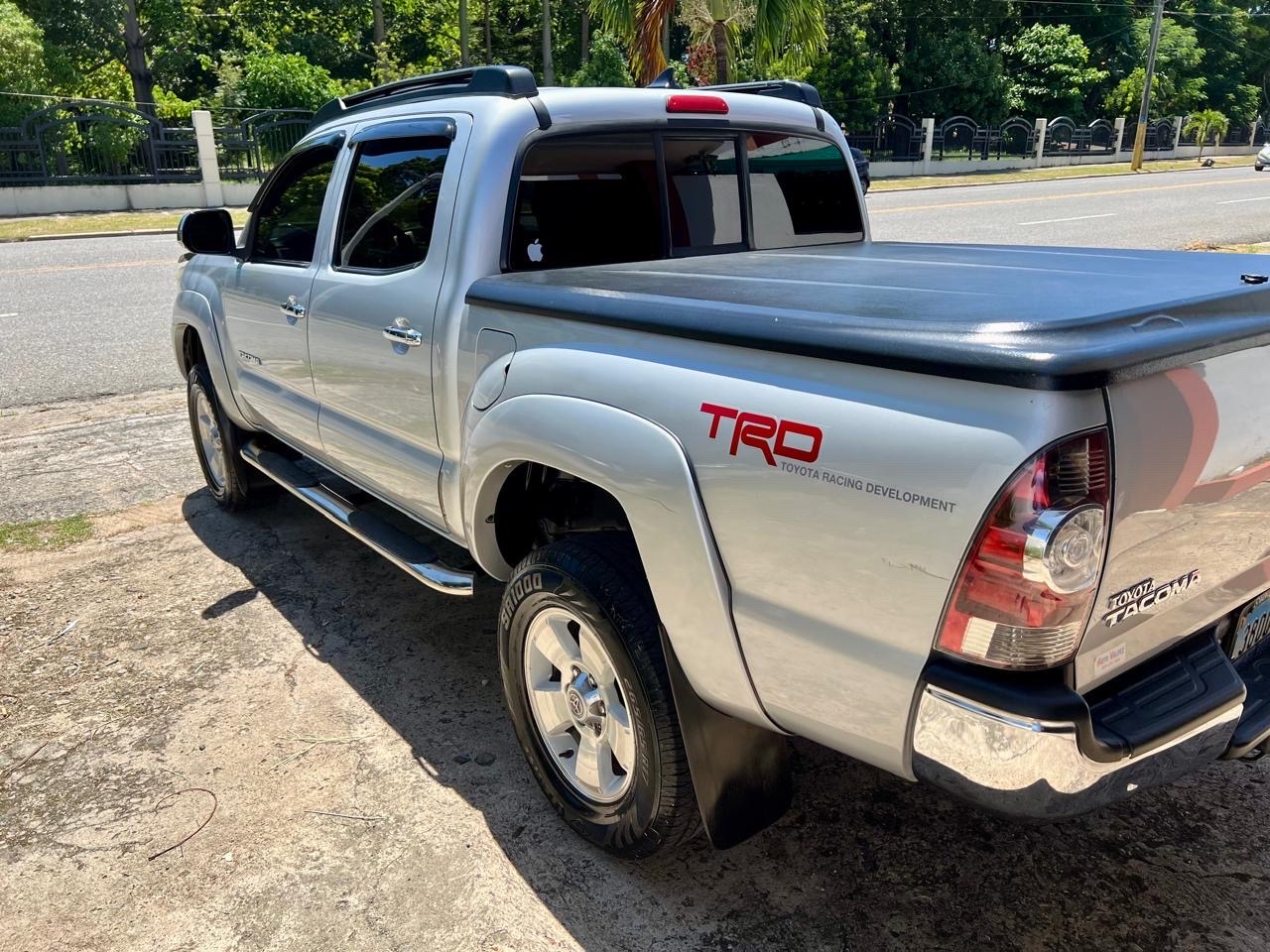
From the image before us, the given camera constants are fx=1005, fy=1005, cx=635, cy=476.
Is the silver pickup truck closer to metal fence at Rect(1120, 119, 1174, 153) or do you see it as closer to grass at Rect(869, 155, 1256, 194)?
grass at Rect(869, 155, 1256, 194)

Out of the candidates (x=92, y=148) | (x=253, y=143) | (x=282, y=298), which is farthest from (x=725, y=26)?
(x=282, y=298)

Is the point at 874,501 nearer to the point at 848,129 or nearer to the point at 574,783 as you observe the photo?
the point at 574,783

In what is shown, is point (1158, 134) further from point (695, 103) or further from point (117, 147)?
point (695, 103)

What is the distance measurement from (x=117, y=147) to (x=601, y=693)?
971 inches

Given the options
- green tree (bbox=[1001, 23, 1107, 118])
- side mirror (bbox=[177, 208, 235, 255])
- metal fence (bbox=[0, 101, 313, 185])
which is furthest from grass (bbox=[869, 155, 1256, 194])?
side mirror (bbox=[177, 208, 235, 255])

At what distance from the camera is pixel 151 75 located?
34.6m

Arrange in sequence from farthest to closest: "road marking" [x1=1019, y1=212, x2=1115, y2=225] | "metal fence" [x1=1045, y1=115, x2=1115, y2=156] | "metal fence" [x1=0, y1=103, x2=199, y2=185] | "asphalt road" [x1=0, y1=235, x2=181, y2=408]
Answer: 1. "metal fence" [x1=1045, y1=115, x2=1115, y2=156]
2. "metal fence" [x1=0, y1=103, x2=199, y2=185]
3. "road marking" [x1=1019, y1=212, x2=1115, y2=225]
4. "asphalt road" [x1=0, y1=235, x2=181, y2=408]

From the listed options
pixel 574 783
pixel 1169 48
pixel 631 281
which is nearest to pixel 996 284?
pixel 631 281

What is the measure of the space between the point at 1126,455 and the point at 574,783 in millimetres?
1742

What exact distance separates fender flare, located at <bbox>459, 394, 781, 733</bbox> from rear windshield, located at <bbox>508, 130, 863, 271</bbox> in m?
0.88

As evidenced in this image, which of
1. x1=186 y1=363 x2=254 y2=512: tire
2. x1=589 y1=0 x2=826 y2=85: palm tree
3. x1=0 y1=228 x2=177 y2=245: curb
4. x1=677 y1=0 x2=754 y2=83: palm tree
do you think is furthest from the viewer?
x1=677 y1=0 x2=754 y2=83: palm tree

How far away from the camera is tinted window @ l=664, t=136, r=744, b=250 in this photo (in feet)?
11.6

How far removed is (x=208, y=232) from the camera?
15.1 ft

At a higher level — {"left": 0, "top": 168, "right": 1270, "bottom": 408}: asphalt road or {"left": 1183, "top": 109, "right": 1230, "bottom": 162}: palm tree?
{"left": 1183, "top": 109, "right": 1230, "bottom": 162}: palm tree
